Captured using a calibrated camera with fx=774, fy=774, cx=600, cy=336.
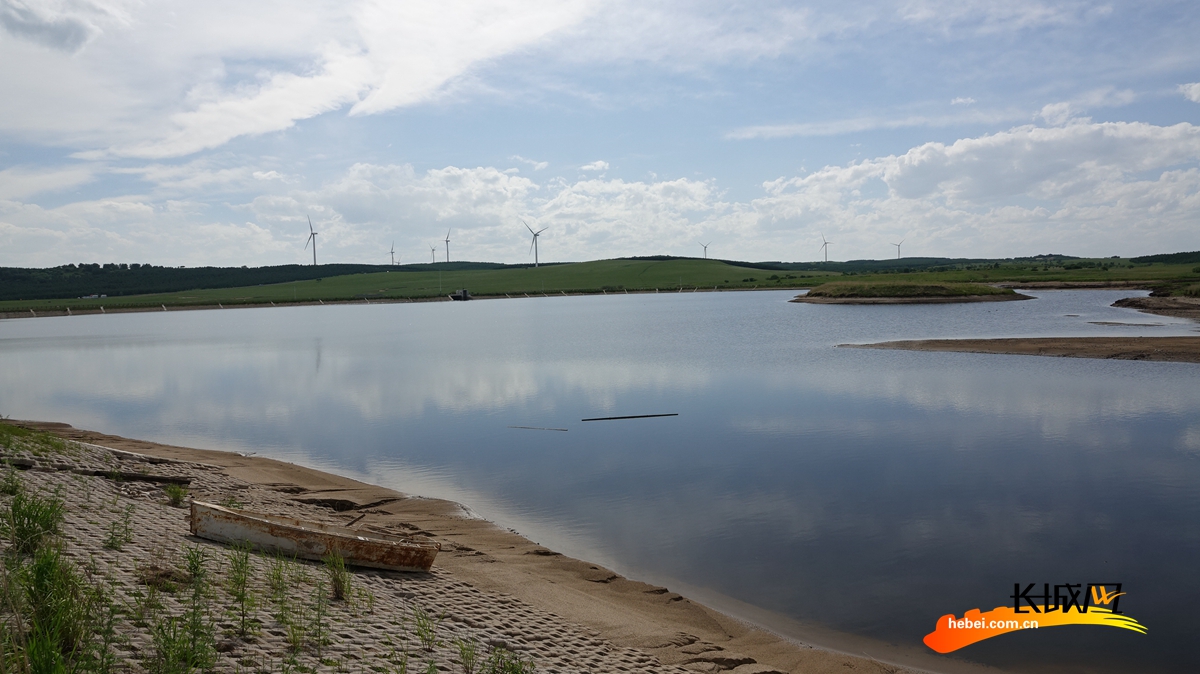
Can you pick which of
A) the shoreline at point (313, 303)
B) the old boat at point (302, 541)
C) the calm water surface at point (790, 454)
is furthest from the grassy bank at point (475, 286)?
the old boat at point (302, 541)

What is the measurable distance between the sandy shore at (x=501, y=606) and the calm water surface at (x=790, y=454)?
0.85m

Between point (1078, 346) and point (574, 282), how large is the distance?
144 m

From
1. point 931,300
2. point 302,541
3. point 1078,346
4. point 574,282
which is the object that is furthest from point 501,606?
point 574,282

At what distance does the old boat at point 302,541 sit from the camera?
9.67 meters

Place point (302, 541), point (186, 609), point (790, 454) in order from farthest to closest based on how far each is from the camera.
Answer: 1. point (790, 454)
2. point (302, 541)
3. point (186, 609)

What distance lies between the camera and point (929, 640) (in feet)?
30.4

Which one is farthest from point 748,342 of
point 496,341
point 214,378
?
point 214,378

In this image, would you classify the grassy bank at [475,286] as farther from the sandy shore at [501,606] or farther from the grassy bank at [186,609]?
the grassy bank at [186,609]

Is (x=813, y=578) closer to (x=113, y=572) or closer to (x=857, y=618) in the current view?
(x=857, y=618)

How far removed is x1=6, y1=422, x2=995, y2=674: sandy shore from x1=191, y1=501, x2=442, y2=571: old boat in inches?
10.1

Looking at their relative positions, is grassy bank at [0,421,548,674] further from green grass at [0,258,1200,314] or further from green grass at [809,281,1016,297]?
green grass at [0,258,1200,314]

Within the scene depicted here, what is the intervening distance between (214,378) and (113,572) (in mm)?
31185

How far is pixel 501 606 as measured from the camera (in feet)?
30.4

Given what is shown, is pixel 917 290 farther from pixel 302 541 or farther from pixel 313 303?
pixel 313 303
